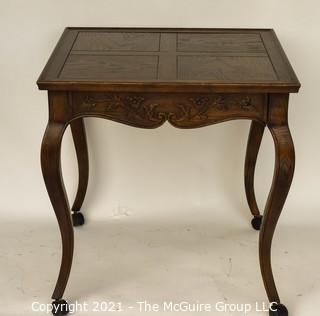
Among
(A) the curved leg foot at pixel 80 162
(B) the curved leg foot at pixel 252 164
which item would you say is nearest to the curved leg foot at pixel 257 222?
(B) the curved leg foot at pixel 252 164

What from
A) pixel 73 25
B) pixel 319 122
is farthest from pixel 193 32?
pixel 319 122

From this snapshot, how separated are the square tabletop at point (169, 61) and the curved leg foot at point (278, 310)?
21.7 inches

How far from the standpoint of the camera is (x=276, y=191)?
1.32 m

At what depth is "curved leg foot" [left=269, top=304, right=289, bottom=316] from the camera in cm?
145

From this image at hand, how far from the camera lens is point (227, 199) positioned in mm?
1848

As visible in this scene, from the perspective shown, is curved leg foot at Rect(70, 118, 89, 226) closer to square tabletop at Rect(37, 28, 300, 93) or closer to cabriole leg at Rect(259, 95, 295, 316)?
square tabletop at Rect(37, 28, 300, 93)

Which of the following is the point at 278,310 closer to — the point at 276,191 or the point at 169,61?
the point at 276,191

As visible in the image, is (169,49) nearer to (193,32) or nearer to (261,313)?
(193,32)

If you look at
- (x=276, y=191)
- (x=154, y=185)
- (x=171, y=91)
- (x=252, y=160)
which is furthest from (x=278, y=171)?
(x=154, y=185)

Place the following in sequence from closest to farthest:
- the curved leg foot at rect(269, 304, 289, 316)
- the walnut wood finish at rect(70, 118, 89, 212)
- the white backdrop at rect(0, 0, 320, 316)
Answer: the curved leg foot at rect(269, 304, 289, 316) < the white backdrop at rect(0, 0, 320, 316) < the walnut wood finish at rect(70, 118, 89, 212)

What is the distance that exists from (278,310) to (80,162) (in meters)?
0.69

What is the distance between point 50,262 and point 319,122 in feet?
2.82

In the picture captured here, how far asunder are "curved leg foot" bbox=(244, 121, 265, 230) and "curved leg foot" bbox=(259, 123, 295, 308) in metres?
0.36

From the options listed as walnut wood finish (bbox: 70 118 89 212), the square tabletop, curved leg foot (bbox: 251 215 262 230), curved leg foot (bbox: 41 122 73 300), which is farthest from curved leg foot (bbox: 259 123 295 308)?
walnut wood finish (bbox: 70 118 89 212)
